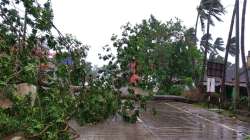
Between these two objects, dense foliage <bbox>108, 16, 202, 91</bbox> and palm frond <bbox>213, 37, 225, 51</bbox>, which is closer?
dense foliage <bbox>108, 16, 202, 91</bbox>

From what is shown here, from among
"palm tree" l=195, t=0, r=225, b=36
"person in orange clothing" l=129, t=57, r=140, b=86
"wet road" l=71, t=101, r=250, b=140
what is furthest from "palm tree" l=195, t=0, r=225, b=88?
"person in orange clothing" l=129, t=57, r=140, b=86

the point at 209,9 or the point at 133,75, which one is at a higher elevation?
the point at 209,9

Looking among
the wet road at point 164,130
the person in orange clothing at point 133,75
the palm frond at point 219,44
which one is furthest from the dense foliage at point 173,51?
the person in orange clothing at point 133,75

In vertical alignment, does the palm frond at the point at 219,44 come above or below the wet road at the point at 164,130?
above

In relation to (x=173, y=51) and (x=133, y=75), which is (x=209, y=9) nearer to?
(x=173, y=51)

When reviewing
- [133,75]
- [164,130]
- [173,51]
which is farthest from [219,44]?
[133,75]

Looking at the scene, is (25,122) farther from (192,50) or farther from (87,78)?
(192,50)

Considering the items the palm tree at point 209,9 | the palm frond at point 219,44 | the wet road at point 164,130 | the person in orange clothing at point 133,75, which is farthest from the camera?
the palm frond at point 219,44

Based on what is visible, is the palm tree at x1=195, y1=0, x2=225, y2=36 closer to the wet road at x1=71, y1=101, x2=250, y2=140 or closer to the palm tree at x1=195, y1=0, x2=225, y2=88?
the palm tree at x1=195, y1=0, x2=225, y2=88

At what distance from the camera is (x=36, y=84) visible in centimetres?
1002

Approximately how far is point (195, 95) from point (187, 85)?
6.90 m

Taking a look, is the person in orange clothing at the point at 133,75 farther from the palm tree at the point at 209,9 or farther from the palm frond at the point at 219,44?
the palm frond at the point at 219,44

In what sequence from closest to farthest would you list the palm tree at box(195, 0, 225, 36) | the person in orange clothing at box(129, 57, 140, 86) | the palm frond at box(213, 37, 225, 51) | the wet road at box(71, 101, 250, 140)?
the person in orange clothing at box(129, 57, 140, 86) → the wet road at box(71, 101, 250, 140) → the palm tree at box(195, 0, 225, 36) → the palm frond at box(213, 37, 225, 51)

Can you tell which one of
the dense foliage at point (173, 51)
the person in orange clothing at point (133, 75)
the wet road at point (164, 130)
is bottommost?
the wet road at point (164, 130)
